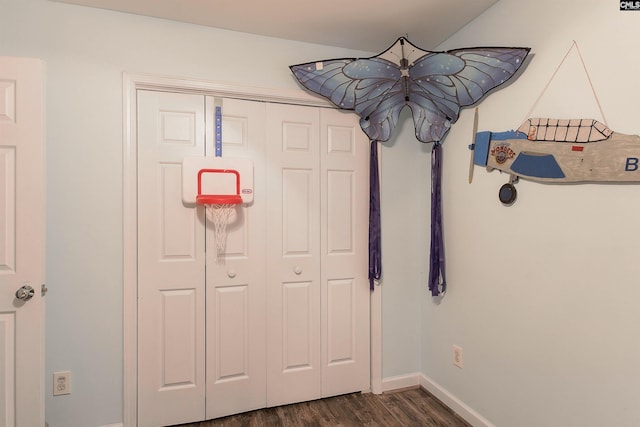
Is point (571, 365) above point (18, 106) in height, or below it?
below

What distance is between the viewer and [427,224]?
100 inches

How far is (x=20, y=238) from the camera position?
1.65 metres

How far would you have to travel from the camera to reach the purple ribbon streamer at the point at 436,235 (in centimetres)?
231

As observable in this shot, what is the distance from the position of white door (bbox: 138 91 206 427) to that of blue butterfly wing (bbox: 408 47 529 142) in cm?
137

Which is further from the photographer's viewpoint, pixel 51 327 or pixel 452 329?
pixel 452 329

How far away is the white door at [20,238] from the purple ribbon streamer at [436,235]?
2.21 metres

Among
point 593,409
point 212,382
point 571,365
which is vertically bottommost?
point 212,382

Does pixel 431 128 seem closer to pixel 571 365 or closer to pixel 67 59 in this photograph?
pixel 571 365

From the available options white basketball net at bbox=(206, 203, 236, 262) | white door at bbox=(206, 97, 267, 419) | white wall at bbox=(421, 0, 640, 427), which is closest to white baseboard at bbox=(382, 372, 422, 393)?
white wall at bbox=(421, 0, 640, 427)

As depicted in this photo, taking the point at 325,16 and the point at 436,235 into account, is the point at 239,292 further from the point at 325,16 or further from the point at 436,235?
the point at 325,16

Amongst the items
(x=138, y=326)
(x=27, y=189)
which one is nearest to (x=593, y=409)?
(x=138, y=326)

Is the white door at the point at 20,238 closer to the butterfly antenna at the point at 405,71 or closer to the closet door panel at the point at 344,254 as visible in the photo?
the closet door panel at the point at 344,254

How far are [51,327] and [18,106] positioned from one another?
1.16 m

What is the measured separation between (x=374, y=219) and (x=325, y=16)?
4.28ft
